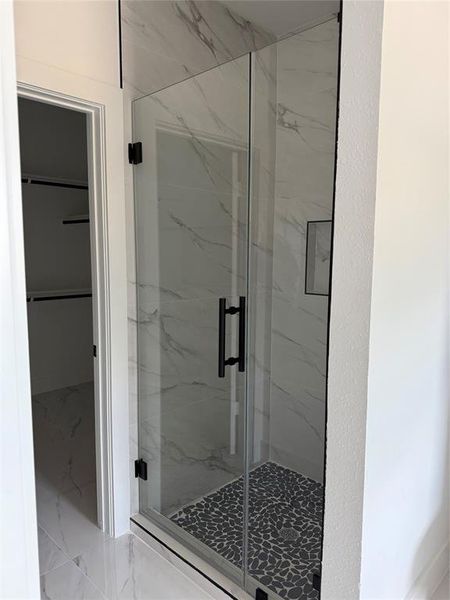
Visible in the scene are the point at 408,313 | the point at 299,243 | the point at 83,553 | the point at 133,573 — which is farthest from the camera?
the point at 299,243

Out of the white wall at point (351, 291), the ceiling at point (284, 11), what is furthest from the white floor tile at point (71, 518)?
the ceiling at point (284, 11)

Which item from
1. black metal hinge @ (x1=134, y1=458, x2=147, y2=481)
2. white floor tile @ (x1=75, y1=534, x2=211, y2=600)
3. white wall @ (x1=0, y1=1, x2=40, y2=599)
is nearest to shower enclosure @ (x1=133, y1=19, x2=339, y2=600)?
black metal hinge @ (x1=134, y1=458, x2=147, y2=481)

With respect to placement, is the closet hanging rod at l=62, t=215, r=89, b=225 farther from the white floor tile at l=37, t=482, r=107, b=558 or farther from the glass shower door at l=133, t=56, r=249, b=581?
the white floor tile at l=37, t=482, r=107, b=558

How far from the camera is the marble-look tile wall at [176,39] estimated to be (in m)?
2.01

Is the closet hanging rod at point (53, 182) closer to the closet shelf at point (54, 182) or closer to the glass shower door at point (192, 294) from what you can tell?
the closet shelf at point (54, 182)

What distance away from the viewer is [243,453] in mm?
2240

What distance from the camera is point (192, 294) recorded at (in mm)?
2184

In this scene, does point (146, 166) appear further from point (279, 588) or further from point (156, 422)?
point (279, 588)

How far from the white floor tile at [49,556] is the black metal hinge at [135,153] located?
6.15 ft

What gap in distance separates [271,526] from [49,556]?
106 centimetres

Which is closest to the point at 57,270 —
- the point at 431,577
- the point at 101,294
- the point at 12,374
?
the point at 101,294

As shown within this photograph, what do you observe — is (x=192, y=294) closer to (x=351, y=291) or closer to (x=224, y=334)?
(x=224, y=334)

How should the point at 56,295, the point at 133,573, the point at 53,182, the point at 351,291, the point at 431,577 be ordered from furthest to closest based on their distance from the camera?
the point at 56,295 < the point at 53,182 < the point at 133,573 < the point at 431,577 < the point at 351,291

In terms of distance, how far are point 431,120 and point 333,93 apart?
1.12 m
